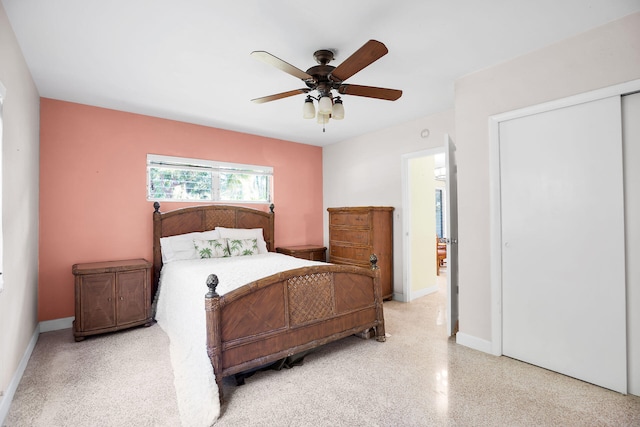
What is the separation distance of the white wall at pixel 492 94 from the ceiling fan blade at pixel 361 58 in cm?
139

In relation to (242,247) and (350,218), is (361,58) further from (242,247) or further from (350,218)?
(242,247)

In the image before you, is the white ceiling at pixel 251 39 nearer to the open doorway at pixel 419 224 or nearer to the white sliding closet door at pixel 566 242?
the white sliding closet door at pixel 566 242

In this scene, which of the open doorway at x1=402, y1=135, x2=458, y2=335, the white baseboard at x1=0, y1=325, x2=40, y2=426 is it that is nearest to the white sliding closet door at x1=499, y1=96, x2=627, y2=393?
the open doorway at x1=402, y1=135, x2=458, y2=335

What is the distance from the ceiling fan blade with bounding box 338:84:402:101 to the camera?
7.76 feet

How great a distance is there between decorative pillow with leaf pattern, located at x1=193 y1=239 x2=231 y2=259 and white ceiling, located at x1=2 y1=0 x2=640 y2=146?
5.67ft

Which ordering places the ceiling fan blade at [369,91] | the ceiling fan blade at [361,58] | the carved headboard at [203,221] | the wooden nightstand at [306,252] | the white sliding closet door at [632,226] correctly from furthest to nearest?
the wooden nightstand at [306,252], the carved headboard at [203,221], the ceiling fan blade at [369,91], the white sliding closet door at [632,226], the ceiling fan blade at [361,58]

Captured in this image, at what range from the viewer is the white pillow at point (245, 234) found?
4.19m

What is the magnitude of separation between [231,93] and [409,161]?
2552 mm

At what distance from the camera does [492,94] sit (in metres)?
2.72

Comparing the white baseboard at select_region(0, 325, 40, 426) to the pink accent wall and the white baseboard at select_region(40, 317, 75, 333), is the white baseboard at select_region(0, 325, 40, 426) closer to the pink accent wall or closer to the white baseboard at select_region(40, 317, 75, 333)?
the white baseboard at select_region(40, 317, 75, 333)

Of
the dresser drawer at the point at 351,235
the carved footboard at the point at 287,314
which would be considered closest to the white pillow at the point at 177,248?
the carved footboard at the point at 287,314

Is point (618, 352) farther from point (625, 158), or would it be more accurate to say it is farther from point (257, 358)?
point (257, 358)

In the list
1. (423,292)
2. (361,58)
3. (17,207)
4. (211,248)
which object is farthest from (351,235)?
(17,207)

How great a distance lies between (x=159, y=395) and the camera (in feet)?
6.86
